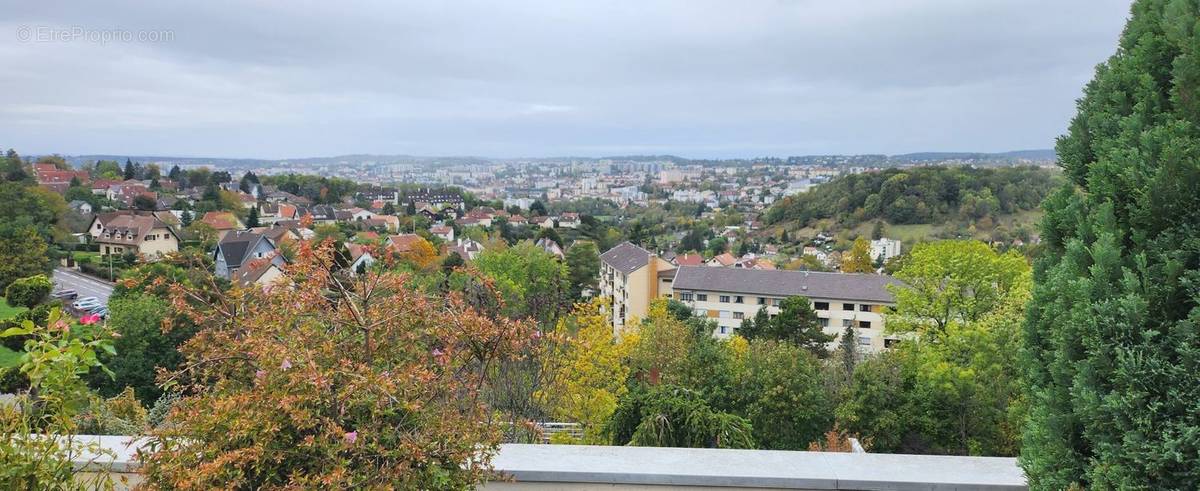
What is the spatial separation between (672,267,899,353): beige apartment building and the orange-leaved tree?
24.7 m

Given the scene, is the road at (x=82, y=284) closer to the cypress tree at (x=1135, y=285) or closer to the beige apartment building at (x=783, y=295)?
the beige apartment building at (x=783, y=295)

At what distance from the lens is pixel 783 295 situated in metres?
28.7

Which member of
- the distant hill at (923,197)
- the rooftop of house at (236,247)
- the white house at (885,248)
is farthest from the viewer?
the distant hill at (923,197)

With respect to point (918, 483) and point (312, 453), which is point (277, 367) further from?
point (918, 483)

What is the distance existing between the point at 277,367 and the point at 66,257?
4181 centimetres

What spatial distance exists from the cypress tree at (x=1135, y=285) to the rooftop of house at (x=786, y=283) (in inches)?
1046

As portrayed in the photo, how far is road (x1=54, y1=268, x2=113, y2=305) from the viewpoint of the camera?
1120 inches

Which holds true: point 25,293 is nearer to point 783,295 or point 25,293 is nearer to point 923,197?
point 783,295

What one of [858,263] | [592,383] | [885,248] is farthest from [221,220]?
[885,248]

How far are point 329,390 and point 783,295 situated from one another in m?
28.2

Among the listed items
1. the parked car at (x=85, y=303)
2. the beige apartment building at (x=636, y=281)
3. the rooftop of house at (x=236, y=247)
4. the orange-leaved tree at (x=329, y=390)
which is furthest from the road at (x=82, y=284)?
the orange-leaved tree at (x=329, y=390)

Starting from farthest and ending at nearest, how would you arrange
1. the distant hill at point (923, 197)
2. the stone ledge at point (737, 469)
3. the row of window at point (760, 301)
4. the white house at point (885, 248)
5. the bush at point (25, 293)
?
the distant hill at point (923, 197) → the white house at point (885, 248) → the row of window at point (760, 301) → the bush at point (25, 293) → the stone ledge at point (737, 469)

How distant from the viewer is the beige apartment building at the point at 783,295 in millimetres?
27453

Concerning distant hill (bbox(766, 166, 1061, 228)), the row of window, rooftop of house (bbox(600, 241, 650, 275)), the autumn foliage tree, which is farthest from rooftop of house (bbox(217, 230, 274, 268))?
distant hill (bbox(766, 166, 1061, 228))
